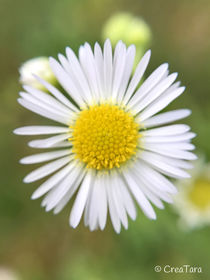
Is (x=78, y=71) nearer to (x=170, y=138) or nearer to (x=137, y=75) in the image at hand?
(x=137, y=75)

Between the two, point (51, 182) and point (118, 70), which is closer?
point (118, 70)

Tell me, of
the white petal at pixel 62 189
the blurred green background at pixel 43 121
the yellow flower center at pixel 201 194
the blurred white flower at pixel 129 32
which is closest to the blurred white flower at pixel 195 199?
the yellow flower center at pixel 201 194

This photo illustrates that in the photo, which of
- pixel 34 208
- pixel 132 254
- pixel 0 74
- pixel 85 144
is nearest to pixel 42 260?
pixel 34 208

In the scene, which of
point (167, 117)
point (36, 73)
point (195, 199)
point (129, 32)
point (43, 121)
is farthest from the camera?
point (43, 121)

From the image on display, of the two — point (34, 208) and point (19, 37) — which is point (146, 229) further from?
point (19, 37)

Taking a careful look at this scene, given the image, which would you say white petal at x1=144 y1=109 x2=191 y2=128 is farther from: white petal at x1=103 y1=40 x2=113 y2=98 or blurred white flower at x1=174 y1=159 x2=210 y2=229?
blurred white flower at x1=174 y1=159 x2=210 y2=229

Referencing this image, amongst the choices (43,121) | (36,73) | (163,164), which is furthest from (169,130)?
(43,121)

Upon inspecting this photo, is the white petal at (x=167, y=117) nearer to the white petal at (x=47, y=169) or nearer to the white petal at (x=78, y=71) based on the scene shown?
the white petal at (x=78, y=71)

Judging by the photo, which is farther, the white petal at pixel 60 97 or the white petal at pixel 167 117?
the white petal at pixel 60 97
